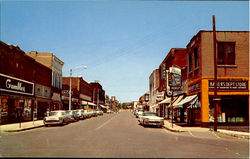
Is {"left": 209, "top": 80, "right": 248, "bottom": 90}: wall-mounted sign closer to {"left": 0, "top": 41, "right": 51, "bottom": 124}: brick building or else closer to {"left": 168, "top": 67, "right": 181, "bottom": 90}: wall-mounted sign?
{"left": 168, "top": 67, "right": 181, "bottom": 90}: wall-mounted sign

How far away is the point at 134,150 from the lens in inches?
393

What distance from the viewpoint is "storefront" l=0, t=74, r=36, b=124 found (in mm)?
25703

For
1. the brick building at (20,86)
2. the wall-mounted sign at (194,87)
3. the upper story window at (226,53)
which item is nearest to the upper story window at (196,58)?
the wall-mounted sign at (194,87)

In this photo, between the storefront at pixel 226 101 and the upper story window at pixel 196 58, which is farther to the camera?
the upper story window at pixel 196 58

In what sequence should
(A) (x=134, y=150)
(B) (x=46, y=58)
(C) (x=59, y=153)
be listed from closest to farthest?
(C) (x=59, y=153) < (A) (x=134, y=150) < (B) (x=46, y=58)

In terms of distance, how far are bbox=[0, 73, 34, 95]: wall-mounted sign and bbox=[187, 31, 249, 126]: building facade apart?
743 inches

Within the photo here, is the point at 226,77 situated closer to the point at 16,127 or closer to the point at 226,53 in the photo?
the point at 226,53

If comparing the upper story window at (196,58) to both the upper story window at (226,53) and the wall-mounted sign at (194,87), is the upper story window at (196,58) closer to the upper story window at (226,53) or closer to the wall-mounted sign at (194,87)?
the wall-mounted sign at (194,87)

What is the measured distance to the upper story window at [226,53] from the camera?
2339 centimetres

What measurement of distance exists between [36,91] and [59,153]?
2827 cm

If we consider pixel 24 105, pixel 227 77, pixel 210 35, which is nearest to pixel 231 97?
pixel 227 77

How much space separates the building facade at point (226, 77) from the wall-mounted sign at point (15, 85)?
1887 centimetres

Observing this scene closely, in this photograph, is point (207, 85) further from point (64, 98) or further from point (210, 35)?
point (64, 98)

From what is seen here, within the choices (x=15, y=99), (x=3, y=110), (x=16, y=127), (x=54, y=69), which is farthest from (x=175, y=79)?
(x=54, y=69)
